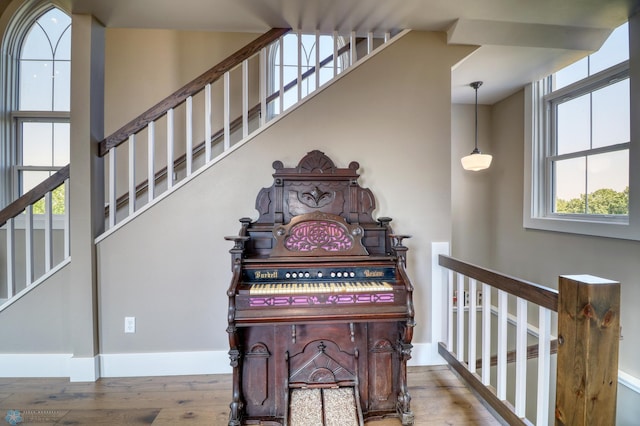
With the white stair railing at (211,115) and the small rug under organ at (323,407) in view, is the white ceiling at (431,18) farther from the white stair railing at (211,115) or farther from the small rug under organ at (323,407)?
the small rug under organ at (323,407)

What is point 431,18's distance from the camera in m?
2.28

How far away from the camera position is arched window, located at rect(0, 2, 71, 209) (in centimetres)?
314

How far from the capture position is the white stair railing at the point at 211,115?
2361 millimetres

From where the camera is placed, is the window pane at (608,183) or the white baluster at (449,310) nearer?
the white baluster at (449,310)

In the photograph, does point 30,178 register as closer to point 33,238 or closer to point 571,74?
point 33,238

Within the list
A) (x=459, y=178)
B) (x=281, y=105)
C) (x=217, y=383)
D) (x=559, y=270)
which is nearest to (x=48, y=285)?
(x=217, y=383)

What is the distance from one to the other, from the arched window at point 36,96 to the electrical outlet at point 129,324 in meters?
1.99

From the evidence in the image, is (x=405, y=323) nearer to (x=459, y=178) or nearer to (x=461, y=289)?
(x=461, y=289)

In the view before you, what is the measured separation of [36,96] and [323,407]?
3985 mm

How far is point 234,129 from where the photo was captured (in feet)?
9.81

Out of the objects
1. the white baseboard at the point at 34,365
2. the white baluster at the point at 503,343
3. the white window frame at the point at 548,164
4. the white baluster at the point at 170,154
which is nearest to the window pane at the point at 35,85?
the white baluster at the point at 170,154

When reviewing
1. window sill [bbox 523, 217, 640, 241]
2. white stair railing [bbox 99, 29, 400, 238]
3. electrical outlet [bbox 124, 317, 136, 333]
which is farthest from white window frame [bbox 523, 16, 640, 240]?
electrical outlet [bbox 124, 317, 136, 333]

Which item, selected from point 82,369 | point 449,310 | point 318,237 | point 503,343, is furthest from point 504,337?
Result: point 82,369

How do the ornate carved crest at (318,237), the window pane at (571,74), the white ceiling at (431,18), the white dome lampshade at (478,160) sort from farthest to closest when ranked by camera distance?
the white dome lampshade at (478,160) < the window pane at (571,74) < the white ceiling at (431,18) < the ornate carved crest at (318,237)
